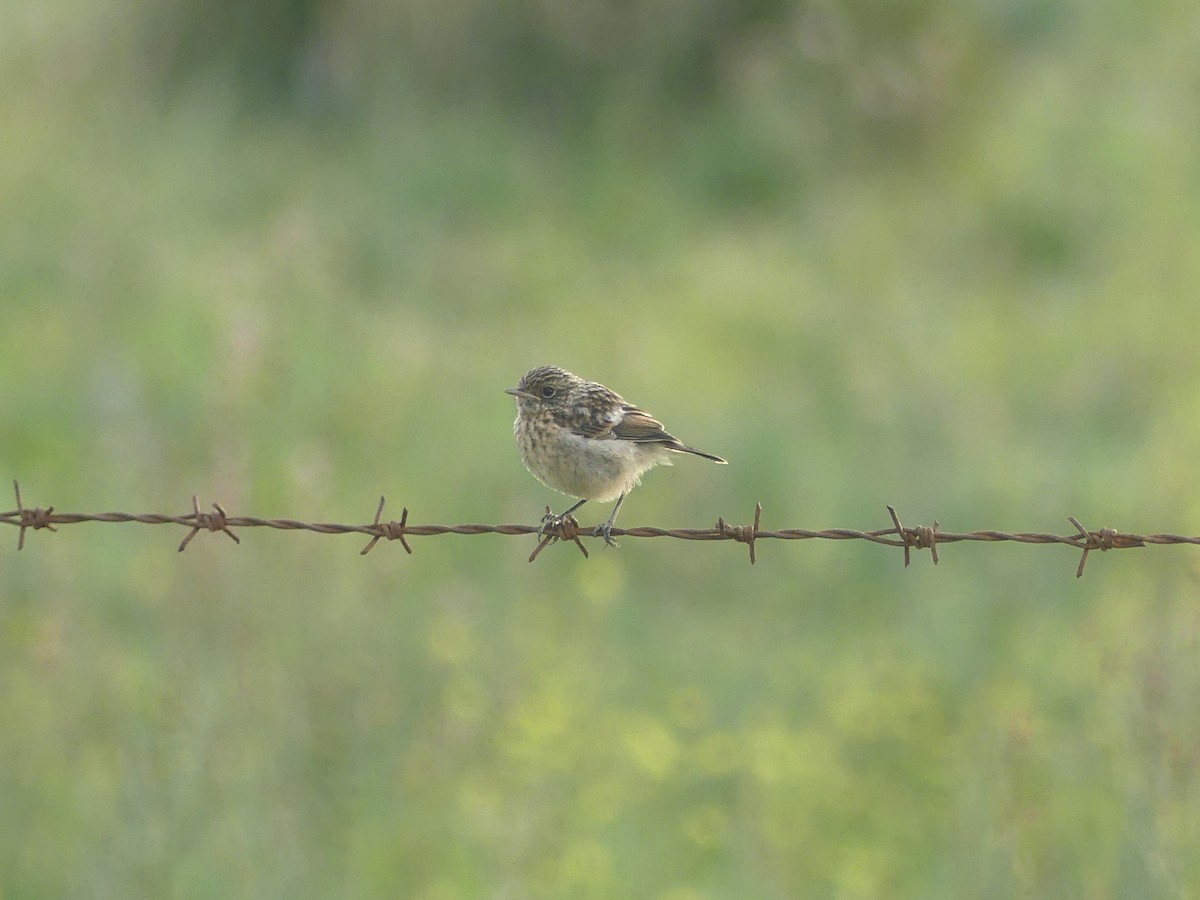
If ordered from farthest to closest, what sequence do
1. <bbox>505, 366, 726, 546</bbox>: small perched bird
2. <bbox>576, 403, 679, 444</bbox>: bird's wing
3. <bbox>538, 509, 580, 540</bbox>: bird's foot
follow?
<bbox>576, 403, 679, 444</bbox>: bird's wing
<bbox>505, 366, 726, 546</bbox>: small perched bird
<bbox>538, 509, 580, 540</bbox>: bird's foot

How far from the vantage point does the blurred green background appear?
19.9ft

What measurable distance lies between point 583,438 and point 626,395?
4.77 m

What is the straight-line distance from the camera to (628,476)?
6.11 m

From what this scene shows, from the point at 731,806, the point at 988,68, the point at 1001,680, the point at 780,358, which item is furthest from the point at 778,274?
the point at 731,806

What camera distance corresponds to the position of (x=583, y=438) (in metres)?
6.04

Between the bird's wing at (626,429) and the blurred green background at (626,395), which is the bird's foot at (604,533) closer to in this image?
the bird's wing at (626,429)

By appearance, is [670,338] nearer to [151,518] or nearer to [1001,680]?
[1001,680]

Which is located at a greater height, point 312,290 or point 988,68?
point 988,68

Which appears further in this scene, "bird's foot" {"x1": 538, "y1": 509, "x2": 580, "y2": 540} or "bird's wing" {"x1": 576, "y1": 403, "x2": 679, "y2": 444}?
"bird's wing" {"x1": 576, "y1": 403, "x2": 679, "y2": 444}

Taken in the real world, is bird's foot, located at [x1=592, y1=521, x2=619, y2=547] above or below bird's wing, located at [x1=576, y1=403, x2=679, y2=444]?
below

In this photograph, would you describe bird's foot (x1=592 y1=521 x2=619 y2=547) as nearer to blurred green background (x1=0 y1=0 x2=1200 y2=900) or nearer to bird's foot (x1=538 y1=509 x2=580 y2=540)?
bird's foot (x1=538 y1=509 x2=580 y2=540)

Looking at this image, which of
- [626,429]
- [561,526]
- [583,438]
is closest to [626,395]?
[626,429]

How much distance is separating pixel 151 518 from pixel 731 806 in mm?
3153

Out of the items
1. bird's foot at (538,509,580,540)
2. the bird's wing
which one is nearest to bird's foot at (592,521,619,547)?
bird's foot at (538,509,580,540)
